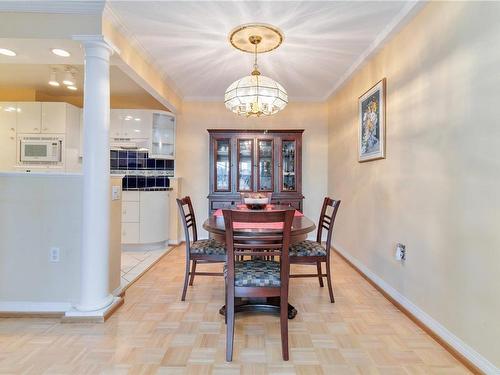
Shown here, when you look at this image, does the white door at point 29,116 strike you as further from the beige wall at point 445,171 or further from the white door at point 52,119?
the beige wall at point 445,171

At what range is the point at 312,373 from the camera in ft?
5.03

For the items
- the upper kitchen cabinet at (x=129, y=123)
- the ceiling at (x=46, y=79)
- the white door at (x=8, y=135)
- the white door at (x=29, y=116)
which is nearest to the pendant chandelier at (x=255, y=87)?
the ceiling at (x=46, y=79)

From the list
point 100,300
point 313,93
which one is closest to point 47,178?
point 100,300

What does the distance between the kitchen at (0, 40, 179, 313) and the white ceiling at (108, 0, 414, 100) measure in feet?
1.66

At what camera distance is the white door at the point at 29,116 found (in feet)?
12.6

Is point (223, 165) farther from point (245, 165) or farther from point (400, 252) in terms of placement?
point (400, 252)

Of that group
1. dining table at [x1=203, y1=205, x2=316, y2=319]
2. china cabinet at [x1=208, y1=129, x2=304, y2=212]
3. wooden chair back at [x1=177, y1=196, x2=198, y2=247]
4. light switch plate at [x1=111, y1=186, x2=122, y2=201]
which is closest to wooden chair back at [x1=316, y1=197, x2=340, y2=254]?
dining table at [x1=203, y1=205, x2=316, y2=319]

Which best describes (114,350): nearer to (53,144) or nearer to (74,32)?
(74,32)

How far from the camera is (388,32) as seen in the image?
96.1 inches

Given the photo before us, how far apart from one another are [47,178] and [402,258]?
2893mm

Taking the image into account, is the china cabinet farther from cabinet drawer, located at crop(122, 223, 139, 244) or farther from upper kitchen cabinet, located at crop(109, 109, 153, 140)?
cabinet drawer, located at crop(122, 223, 139, 244)

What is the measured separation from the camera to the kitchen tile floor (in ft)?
9.79

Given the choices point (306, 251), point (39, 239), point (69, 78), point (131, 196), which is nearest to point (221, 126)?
point (131, 196)

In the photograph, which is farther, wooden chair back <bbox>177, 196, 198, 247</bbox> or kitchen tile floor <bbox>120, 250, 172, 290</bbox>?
kitchen tile floor <bbox>120, 250, 172, 290</bbox>
